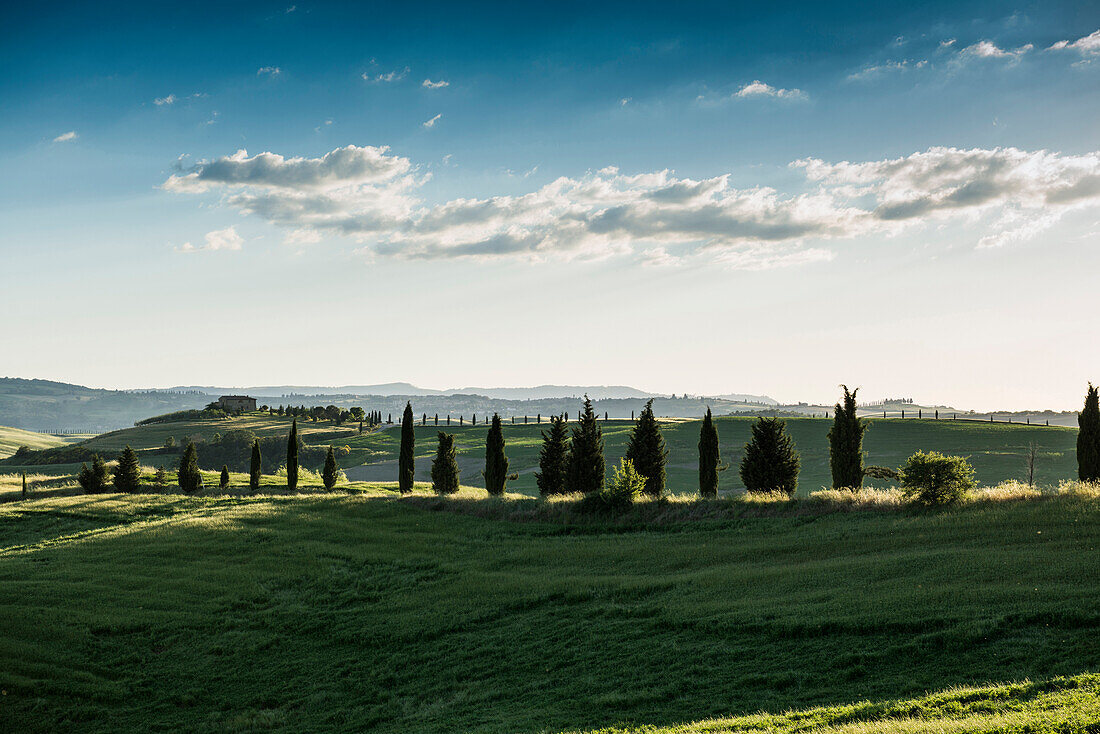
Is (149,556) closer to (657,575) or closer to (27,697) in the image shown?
(27,697)

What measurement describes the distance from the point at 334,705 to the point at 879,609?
13.1 meters

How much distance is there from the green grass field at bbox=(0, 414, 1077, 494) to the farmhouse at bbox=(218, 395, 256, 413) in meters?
21.1

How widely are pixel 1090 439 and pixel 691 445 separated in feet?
233

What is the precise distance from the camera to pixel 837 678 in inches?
495

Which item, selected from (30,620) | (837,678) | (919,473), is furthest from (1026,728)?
(30,620)

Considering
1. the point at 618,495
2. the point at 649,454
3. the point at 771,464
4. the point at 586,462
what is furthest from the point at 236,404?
the point at 771,464

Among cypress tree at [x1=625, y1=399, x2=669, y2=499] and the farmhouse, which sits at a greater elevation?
the farmhouse

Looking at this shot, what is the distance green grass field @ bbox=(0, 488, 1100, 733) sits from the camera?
12070 mm

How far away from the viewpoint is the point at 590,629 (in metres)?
17.9

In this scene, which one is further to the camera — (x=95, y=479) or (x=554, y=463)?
(x=95, y=479)

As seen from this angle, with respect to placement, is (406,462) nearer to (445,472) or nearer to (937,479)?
(445,472)

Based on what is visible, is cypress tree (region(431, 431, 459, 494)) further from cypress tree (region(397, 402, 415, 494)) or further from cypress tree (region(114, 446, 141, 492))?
cypress tree (region(114, 446, 141, 492))

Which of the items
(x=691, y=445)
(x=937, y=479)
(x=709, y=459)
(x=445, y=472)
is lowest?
(x=691, y=445)

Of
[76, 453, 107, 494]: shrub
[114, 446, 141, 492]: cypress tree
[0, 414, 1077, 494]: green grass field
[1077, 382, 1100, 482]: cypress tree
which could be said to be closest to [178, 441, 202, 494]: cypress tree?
[114, 446, 141, 492]: cypress tree
